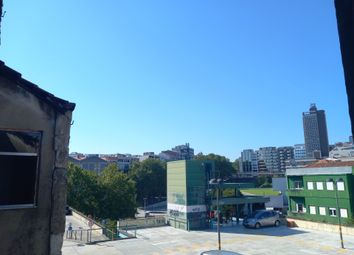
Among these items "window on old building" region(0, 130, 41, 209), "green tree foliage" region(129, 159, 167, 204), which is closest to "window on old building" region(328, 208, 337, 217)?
"window on old building" region(0, 130, 41, 209)

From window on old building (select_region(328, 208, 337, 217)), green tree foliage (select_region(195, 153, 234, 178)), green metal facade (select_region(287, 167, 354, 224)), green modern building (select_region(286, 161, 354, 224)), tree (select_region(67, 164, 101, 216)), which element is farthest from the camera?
green tree foliage (select_region(195, 153, 234, 178))

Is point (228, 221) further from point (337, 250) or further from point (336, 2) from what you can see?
point (336, 2)

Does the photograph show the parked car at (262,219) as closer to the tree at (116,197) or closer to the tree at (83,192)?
the tree at (116,197)

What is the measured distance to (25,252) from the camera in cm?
580

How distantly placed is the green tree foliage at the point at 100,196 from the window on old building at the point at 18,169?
46.3 meters

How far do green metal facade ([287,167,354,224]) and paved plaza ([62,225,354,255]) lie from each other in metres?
3.55

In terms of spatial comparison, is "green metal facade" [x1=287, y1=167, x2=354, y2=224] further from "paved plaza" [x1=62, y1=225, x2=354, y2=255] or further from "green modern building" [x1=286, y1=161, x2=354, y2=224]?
"paved plaza" [x1=62, y1=225, x2=354, y2=255]

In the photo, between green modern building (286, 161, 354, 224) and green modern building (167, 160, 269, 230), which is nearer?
green modern building (286, 161, 354, 224)

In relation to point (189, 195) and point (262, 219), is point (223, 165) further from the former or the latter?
point (189, 195)

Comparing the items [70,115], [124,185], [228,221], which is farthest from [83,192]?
[70,115]

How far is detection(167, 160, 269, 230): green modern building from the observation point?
4103 centimetres

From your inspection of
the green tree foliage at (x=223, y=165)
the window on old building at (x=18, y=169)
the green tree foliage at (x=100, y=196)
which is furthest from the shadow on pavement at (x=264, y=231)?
the green tree foliage at (x=223, y=165)

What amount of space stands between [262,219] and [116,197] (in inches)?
908

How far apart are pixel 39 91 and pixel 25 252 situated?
2.94 m
